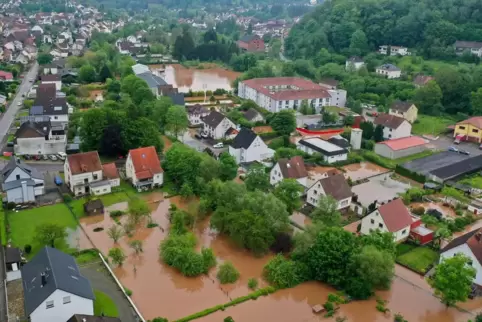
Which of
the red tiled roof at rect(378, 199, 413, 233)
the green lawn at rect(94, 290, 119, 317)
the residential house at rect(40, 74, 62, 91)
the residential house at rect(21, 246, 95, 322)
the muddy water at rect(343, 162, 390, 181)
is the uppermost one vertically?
the residential house at rect(21, 246, 95, 322)

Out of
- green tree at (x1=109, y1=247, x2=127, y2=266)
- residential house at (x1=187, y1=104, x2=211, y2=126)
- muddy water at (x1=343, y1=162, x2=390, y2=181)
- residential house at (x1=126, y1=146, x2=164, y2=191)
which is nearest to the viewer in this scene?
green tree at (x1=109, y1=247, x2=127, y2=266)

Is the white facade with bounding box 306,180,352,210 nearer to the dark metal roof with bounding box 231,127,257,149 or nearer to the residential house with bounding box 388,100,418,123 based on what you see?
the dark metal roof with bounding box 231,127,257,149

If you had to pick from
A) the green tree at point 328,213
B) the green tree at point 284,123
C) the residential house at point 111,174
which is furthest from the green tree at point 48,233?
the green tree at point 284,123

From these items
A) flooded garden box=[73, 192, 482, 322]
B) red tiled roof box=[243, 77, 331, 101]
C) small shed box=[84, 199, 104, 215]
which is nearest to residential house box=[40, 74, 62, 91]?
red tiled roof box=[243, 77, 331, 101]

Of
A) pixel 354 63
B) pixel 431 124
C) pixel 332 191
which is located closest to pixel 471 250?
pixel 332 191

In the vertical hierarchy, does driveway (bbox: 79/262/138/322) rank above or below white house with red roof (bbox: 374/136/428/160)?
above

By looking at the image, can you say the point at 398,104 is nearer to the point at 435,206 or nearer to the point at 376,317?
the point at 435,206

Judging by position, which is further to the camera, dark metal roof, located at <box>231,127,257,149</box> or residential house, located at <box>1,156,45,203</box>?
dark metal roof, located at <box>231,127,257,149</box>

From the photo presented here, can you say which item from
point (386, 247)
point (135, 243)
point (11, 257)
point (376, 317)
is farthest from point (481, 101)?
point (11, 257)
